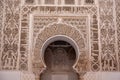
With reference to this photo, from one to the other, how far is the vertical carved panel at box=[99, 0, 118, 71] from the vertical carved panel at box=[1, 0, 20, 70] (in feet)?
6.49

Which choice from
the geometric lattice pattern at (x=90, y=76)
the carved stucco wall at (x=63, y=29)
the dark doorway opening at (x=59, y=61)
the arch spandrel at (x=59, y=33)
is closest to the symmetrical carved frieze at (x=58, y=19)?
the carved stucco wall at (x=63, y=29)

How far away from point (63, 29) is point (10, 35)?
48.4 inches

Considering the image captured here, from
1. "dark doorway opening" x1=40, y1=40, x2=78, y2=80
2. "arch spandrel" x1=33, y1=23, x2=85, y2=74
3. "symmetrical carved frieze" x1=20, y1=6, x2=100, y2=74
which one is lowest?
"dark doorway opening" x1=40, y1=40, x2=78, y2=80

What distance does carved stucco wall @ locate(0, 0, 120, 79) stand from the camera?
238 inches

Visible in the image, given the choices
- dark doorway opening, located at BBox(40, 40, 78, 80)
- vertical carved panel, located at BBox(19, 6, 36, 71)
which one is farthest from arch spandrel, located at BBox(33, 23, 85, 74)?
dark doorway opening, located at BBox(40, 40, 78, 80)

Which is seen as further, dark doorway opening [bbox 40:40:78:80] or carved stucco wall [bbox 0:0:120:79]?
dark doorway opening [bbox 40:40:78:80]

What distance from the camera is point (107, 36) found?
6.23m

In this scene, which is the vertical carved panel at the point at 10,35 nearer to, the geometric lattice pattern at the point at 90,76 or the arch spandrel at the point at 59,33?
the arch spandrel at the point at 59,33

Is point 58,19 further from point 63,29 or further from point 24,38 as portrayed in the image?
point 24,38

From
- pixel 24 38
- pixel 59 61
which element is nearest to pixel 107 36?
pixel 59 61

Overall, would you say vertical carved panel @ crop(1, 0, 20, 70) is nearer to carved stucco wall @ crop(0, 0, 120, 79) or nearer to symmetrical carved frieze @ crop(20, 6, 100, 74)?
carved stucco wall @ crop(0, 0, 120, 79)

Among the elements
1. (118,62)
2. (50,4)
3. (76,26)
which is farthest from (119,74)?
(50,4)

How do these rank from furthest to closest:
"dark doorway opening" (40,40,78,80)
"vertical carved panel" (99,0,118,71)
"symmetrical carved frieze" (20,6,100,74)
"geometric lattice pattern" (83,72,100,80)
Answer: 1. "dark doorway opening" (40,40,78,80)
2. "symmetrical carved frieze" (20,6,100,74)
3. "vertical carved panel" (99,0,118,71)
4. "geometric lattice pattern" (83,72,100,80)

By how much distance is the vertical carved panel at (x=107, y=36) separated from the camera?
6077 millimetres
